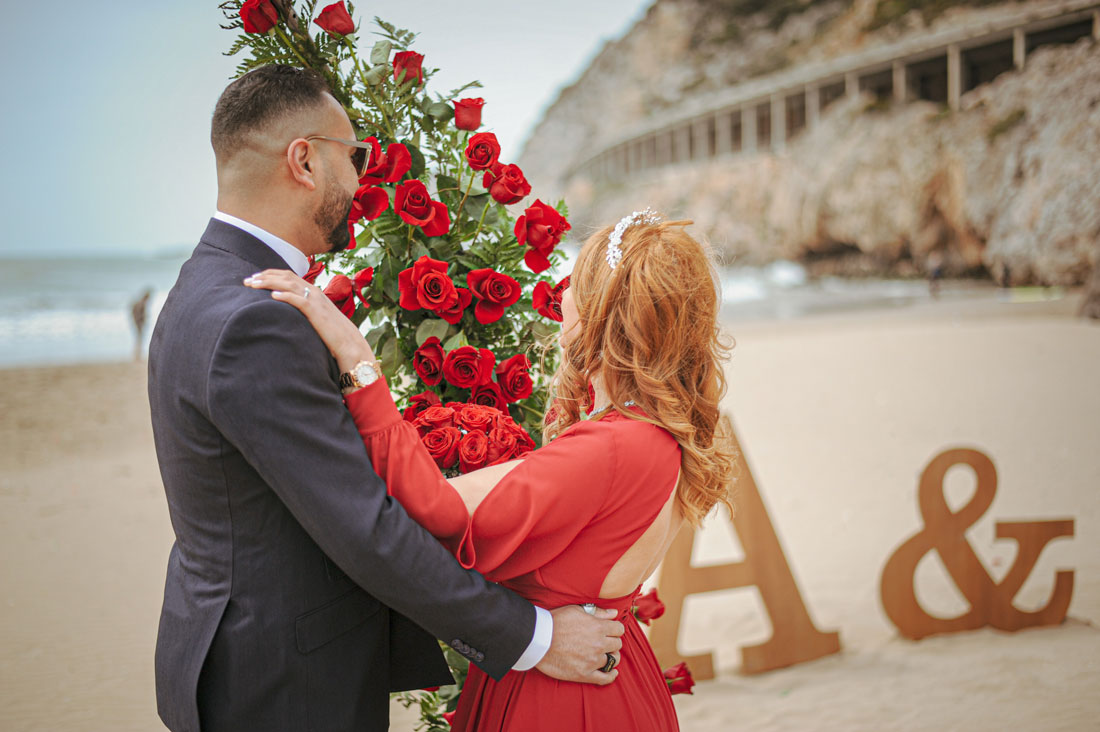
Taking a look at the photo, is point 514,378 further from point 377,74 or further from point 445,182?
point 377,74

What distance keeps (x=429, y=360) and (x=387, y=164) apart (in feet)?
1.78

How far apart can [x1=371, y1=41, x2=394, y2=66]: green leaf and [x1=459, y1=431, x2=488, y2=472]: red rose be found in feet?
3.64

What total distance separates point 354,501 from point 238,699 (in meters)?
0.53

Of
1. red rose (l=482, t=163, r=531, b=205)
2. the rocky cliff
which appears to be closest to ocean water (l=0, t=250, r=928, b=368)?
the rocky cliff

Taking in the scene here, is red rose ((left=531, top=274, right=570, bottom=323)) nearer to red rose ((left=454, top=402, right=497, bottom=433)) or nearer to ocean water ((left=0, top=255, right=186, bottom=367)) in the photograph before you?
red rose ((left=454, top=402, right=497, bottom=433))

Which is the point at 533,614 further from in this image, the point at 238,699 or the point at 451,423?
the point at 238,699

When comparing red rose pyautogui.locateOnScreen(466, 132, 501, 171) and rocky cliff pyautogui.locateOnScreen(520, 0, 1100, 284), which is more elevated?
rocky cliff pyautogui.locateOnScreen(520, 0, 1100, 284)

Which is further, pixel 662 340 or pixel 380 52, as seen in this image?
pixel 380 52

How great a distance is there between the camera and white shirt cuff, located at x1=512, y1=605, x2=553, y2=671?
1.77 meters

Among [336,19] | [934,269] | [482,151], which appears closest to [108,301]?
[934,269]

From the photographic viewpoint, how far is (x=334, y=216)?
1.85m

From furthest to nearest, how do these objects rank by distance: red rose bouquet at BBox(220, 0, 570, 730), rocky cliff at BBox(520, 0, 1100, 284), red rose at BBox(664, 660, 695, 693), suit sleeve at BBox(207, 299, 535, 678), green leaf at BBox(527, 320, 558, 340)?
rocky cliff at BBox(520, 0, 1100, 284) → red rose at BBox(664, 660, 695, 693) → green leaf at BBox(527, 320, 558, 340) → red rose bouquet at BBox(220, 0, 570, 730) → suit sleeve at BBox(207, 299, 535, 678)

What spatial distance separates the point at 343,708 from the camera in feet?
5.88

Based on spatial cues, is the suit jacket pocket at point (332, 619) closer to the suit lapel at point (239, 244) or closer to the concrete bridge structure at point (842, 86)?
the suit lapel at point (239, 244)
